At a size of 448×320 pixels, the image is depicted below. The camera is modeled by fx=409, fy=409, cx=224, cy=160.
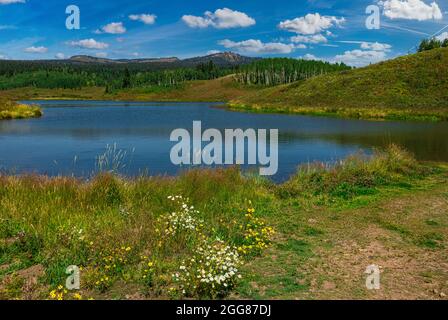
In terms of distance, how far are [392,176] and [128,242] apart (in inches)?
492

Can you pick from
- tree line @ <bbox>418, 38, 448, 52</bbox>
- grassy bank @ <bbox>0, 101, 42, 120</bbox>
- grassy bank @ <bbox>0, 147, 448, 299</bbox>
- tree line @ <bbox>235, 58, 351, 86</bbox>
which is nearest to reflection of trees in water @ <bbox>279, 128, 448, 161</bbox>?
grassy bank @ <bbox>0, 147, 448, 299</bbox>

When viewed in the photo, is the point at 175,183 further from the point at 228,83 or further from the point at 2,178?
the point at 228,83

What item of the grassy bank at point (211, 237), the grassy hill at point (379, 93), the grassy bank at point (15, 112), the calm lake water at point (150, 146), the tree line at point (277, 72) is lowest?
the grassy bank at point (211, 237)

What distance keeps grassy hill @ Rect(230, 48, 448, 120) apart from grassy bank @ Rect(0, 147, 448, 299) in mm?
45807

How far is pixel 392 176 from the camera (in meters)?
17.1

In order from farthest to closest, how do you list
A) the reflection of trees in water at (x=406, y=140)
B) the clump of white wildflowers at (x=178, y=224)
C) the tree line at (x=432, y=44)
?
the tree line at (x=432, y=44) → the reflection of trees in water at (x=406, y=140) → the clump of white wildflowers at (x=178, y=224)

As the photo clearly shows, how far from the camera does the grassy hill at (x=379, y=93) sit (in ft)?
195

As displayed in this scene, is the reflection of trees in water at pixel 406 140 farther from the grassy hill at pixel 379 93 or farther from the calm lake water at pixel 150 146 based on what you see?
the grassy hill at pixel 379 93

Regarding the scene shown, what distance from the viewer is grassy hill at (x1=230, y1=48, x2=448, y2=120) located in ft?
195

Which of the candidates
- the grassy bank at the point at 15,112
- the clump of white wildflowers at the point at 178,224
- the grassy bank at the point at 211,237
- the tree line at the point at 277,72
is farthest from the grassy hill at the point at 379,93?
the tree line at the point at 277,72

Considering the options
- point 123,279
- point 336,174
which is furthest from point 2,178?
point 336,174

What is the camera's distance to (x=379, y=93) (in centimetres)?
7025

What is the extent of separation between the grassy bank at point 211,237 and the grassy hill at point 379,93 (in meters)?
45.8

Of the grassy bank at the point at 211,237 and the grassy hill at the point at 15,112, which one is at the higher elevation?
the grassy hill at the point at 15,112
